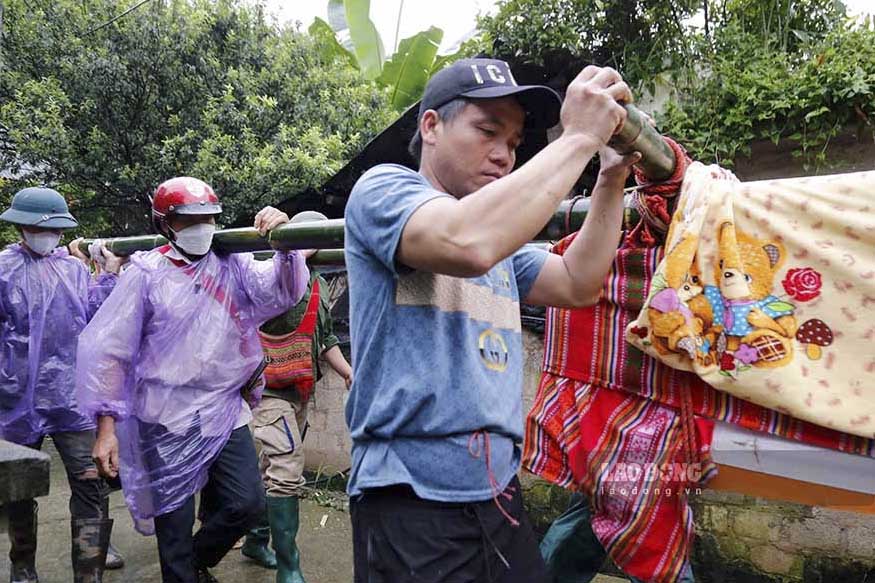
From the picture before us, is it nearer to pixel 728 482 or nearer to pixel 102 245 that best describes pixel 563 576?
pixel 728 482

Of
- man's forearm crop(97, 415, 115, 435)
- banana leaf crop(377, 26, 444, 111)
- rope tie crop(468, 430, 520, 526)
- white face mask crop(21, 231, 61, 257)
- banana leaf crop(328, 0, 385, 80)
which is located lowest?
man's forearm crop(97, 415, 115, 435)

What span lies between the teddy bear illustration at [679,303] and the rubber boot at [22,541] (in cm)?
340

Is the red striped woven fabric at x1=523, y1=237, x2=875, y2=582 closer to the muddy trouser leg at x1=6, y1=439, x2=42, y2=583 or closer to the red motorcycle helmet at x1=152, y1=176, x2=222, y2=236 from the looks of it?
the red motorcycle helmet at x1=152, y1=176, x2=222, y2=236

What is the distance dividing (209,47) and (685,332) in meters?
6.20

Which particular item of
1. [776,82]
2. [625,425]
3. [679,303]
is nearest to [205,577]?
[625,425]

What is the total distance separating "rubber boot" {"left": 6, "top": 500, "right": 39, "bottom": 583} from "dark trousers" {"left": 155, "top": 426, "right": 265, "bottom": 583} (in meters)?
0.93

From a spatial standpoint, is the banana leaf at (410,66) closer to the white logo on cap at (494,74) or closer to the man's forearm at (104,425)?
the man's forearm at (104,425)

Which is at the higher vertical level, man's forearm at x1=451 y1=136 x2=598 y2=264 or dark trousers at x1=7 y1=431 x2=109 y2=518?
man's forearm at x1=451 y1=136 x2=598 y2=264

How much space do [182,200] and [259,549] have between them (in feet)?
7.56

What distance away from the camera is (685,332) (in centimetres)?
191

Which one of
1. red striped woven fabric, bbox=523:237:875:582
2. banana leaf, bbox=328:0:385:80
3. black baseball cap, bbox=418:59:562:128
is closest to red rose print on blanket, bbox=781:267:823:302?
red striped woven fabric, bbox=523:237:875:582

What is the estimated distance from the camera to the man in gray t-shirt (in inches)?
54.5

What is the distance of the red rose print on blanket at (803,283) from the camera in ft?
6.10

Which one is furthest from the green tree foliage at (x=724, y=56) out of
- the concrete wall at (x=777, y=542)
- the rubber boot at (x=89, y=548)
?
the rubber boot at (x=89, y=548)
